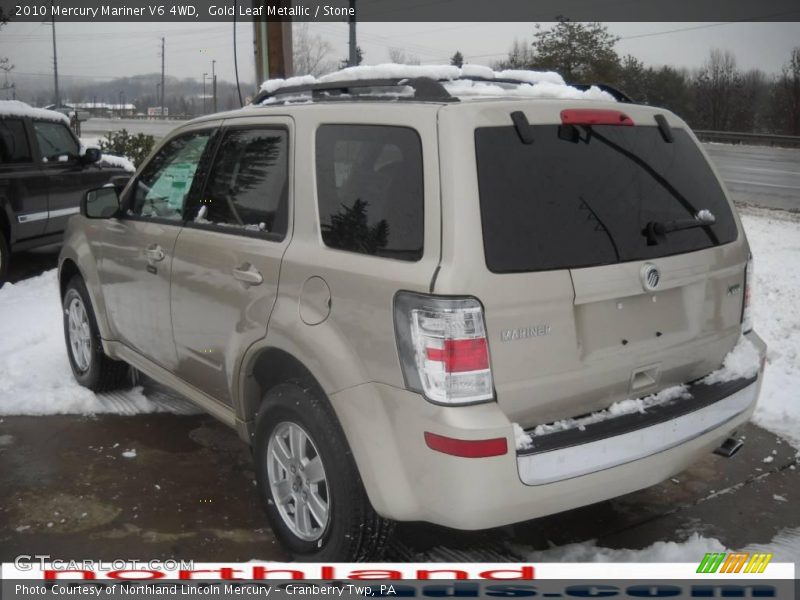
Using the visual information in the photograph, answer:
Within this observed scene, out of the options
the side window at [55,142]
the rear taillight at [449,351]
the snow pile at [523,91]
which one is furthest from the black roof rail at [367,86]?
the side window at [55,142]

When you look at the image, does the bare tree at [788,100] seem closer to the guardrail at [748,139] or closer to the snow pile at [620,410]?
the guardrail at [748,139]

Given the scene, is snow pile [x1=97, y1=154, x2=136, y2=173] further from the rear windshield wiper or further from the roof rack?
the rear windshield wiper

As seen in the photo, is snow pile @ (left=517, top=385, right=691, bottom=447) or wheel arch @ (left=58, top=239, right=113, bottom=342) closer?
snow pile @ (left=517, top=385, right=691, bottom=447)

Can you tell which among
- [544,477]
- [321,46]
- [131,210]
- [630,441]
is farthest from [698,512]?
[321,46]

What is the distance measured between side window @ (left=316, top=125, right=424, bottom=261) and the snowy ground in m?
1.53

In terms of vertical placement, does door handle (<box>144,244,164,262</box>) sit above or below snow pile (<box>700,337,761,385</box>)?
above

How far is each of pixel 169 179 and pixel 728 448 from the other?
3091 mm

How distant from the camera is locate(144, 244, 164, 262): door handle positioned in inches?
154

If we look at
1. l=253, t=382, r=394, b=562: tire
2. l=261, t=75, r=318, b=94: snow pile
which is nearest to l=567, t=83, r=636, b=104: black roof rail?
l=261, t=75, r=318, b=94: snow pile

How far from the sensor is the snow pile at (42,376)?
4.92m

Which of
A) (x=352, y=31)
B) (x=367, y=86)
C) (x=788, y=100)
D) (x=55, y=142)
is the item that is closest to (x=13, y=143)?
(x=55, y=142)

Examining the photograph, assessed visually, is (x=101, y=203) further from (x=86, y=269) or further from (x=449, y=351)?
(x=449, y=351)

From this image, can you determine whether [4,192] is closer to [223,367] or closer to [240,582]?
[223,367]

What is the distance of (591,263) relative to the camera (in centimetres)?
263
